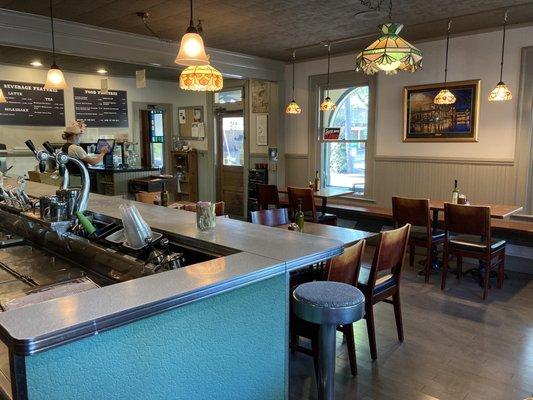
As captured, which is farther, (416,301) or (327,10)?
(327,10)

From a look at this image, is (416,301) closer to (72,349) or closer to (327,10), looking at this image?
(327,10)

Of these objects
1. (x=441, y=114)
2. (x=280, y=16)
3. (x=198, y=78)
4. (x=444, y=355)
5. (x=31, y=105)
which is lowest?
(x=444, y=355)

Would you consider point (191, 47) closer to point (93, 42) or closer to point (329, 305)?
point (329, 305)

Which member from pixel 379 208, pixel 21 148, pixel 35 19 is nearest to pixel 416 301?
pixel 379 208

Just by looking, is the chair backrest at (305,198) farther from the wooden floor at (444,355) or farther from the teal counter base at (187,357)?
the teal counter base at (187,357)

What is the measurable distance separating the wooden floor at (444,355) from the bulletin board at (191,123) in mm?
5862

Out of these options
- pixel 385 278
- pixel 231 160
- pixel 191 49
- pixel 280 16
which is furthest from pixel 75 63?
pixel 385 278

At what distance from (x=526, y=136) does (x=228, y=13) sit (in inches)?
137

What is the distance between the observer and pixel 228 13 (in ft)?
13.9

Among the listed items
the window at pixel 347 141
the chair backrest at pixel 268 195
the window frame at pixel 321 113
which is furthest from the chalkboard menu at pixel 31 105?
the window at pixel 347 141

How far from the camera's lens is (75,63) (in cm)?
697

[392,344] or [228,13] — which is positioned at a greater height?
[228,13]

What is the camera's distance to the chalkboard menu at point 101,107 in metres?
8.01

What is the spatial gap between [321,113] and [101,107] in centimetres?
436
